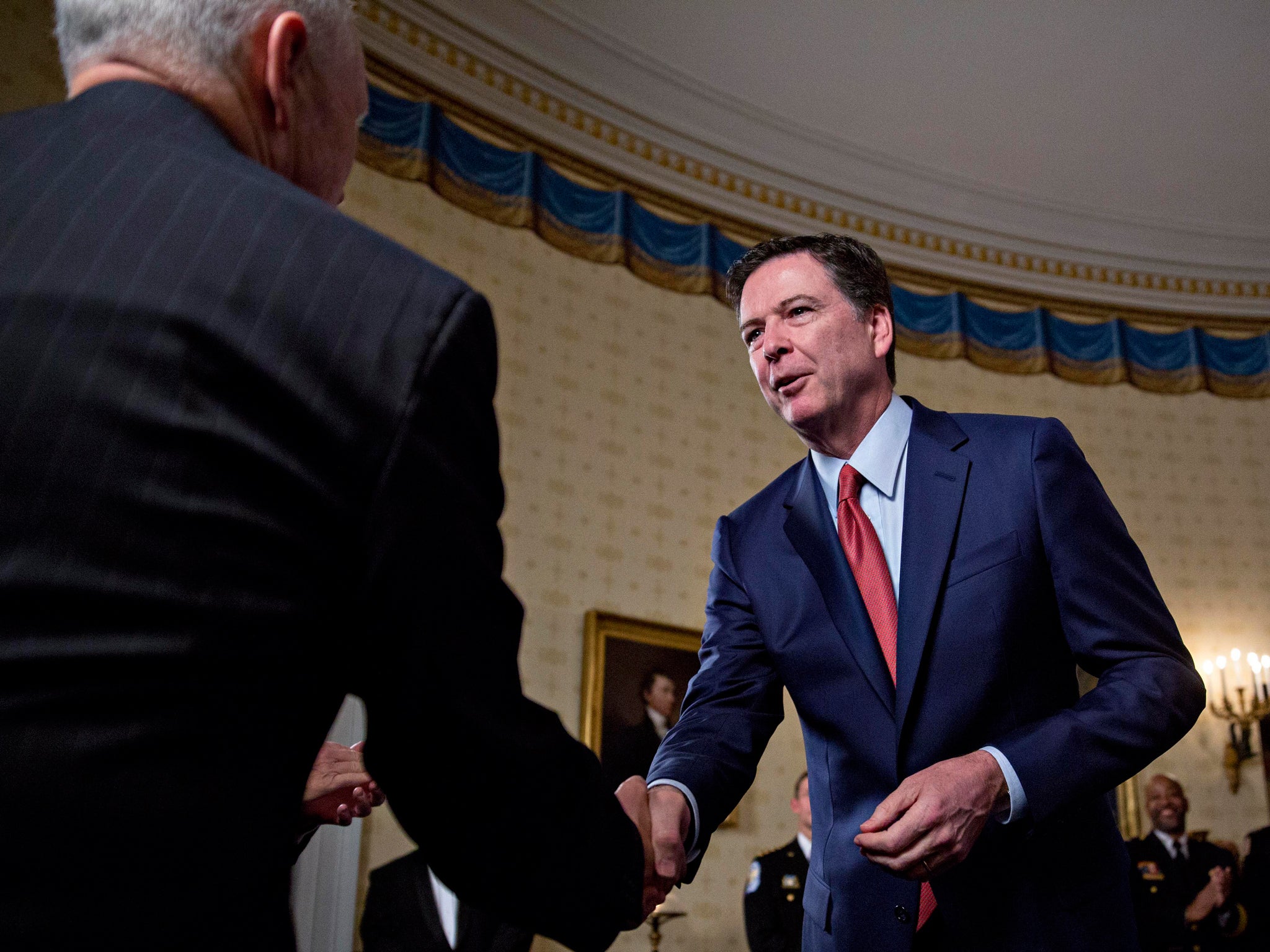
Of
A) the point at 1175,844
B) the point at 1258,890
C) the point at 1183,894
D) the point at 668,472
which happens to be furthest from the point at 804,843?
the point at 1258,890

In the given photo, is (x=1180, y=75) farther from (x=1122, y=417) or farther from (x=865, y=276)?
(x=865, y=276)

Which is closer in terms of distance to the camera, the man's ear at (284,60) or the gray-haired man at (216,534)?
the gray-haired man at (216,534)

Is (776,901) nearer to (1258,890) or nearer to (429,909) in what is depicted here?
(429,909)

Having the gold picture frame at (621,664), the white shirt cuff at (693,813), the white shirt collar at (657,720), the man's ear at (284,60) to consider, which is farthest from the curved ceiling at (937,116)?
the man's ear at (284,60)

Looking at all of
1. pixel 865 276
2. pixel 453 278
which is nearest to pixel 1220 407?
pixel 865 276

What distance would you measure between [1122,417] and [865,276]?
9026mm

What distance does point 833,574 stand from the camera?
2438 millimetres

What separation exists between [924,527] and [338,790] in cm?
124

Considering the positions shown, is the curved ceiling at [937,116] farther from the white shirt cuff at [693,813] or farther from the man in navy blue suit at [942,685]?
the white shirt cuff at [693,813]

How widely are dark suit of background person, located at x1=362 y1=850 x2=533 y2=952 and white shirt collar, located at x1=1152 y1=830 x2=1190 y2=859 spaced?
5.08 m

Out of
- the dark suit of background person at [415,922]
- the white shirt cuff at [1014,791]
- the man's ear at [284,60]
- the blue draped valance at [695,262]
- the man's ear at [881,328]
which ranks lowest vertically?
the dark suit of background person at [415,922]

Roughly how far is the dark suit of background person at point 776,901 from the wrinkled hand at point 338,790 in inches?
206

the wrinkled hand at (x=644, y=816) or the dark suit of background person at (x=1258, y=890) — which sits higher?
the wrinkled hand at (x=644, y=816)

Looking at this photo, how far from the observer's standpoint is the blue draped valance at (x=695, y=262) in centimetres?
Result: 834
